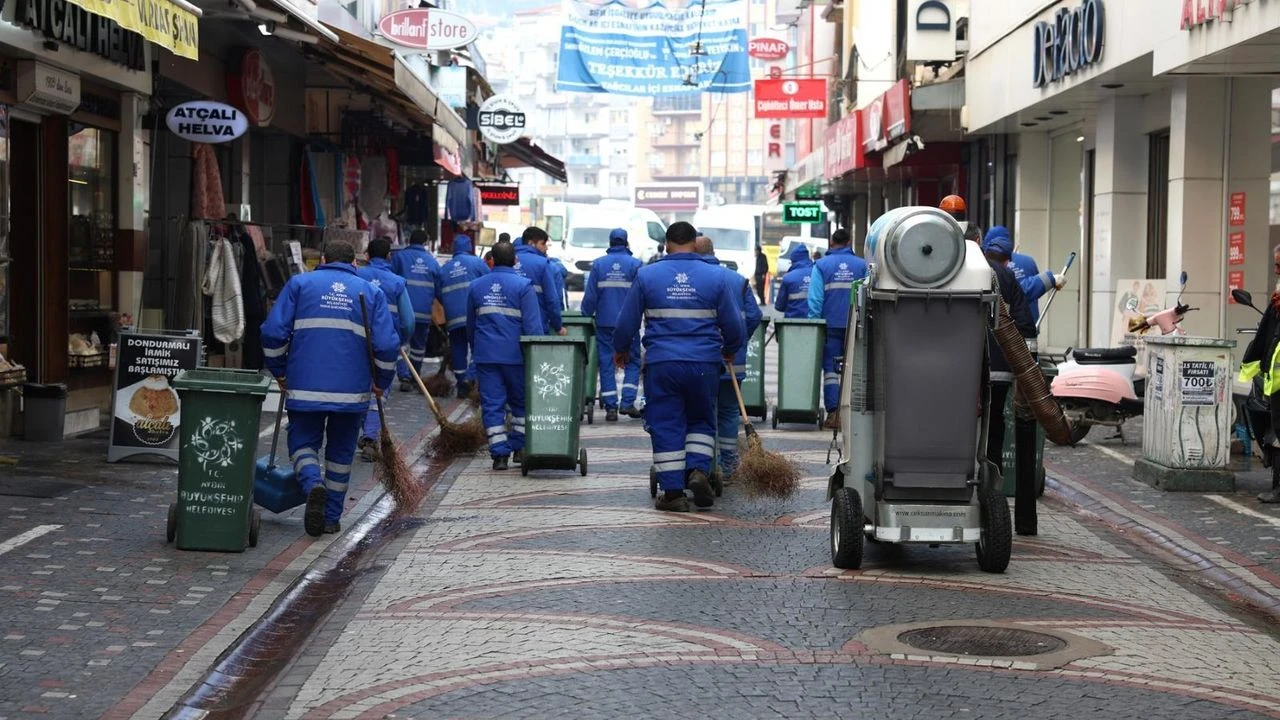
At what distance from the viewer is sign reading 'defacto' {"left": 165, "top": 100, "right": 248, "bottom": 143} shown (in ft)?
51.1

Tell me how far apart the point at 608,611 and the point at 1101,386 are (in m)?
7.83

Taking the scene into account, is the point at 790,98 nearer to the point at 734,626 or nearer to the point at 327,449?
the point at 327,449

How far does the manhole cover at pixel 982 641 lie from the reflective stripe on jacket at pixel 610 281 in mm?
10483

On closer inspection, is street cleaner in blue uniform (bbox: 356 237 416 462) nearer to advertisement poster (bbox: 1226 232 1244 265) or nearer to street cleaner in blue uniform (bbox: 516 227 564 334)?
street cleaner in blue uniform (bbox: 516 227 564 334)

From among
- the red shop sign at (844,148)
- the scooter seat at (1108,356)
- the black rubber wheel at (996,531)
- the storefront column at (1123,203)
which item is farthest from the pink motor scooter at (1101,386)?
the red shop sign at (844,148)

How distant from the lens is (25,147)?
14.1 m

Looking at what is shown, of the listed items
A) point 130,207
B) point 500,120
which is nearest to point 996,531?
point 130,207

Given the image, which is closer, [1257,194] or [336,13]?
[1257,194]

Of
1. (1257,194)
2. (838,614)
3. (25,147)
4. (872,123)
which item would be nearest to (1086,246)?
(1257,194)

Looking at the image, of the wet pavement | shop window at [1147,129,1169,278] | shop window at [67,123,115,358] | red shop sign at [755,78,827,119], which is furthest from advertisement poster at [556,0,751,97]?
the wet pavement

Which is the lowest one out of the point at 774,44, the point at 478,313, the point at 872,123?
the point at 478,313

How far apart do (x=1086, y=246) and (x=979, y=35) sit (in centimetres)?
391

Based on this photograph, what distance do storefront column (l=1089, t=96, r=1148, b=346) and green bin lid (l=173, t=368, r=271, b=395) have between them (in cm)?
1300

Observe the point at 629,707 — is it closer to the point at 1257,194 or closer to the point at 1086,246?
the point at 1257,194
